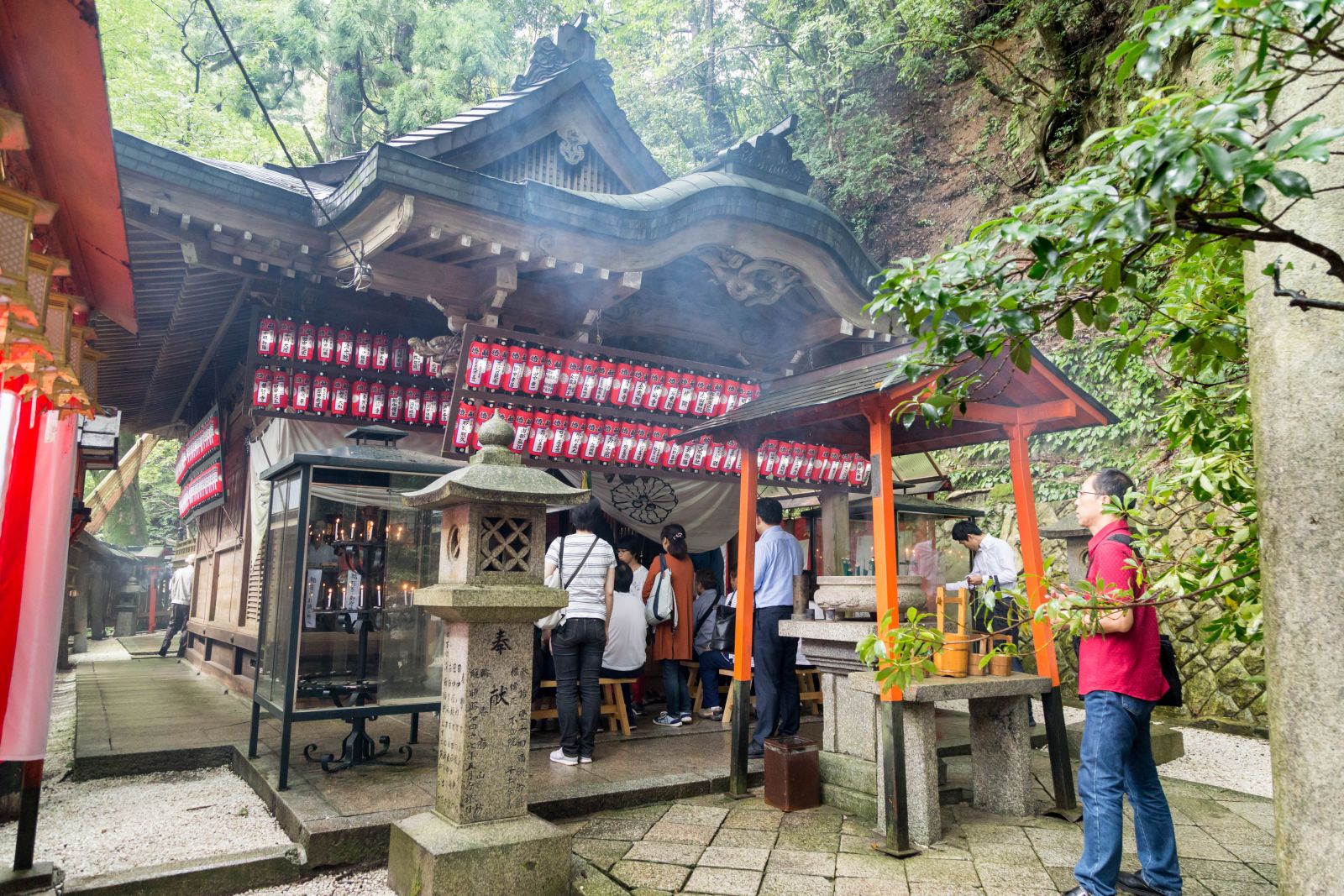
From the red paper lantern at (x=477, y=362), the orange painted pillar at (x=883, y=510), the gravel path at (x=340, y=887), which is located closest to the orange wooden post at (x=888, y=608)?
the orange painted pillar at (x=883, y=510)

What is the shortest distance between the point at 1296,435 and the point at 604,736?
6.72 m

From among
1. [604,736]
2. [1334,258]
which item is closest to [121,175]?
[604,736]

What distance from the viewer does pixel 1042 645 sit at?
5.04 meters

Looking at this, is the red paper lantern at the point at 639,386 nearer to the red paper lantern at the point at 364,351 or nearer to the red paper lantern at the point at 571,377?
the red paper lantern at the point at 571,377

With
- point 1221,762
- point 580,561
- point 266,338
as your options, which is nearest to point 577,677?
point 580,561

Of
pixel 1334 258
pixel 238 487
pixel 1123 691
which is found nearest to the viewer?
pixel 1334 258

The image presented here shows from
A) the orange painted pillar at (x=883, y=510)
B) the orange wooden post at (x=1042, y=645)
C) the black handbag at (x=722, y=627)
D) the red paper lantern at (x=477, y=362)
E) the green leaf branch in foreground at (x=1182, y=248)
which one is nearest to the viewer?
the green leaf branch in foreground at (x=1182, y=248)

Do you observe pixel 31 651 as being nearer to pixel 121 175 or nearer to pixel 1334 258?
pixel 121 175

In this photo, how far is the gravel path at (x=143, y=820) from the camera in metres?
4.72

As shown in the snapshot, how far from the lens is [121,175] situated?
571cm

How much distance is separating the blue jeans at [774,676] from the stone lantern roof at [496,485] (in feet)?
8.48

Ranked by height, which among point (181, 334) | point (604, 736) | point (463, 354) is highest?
point (181, 334)

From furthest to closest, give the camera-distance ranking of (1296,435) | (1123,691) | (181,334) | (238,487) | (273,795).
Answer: (238,487) < (181,334) < (273,795) < (1123,691) < (1296,435)

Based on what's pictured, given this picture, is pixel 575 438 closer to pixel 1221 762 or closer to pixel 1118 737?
pixel 1118 737
